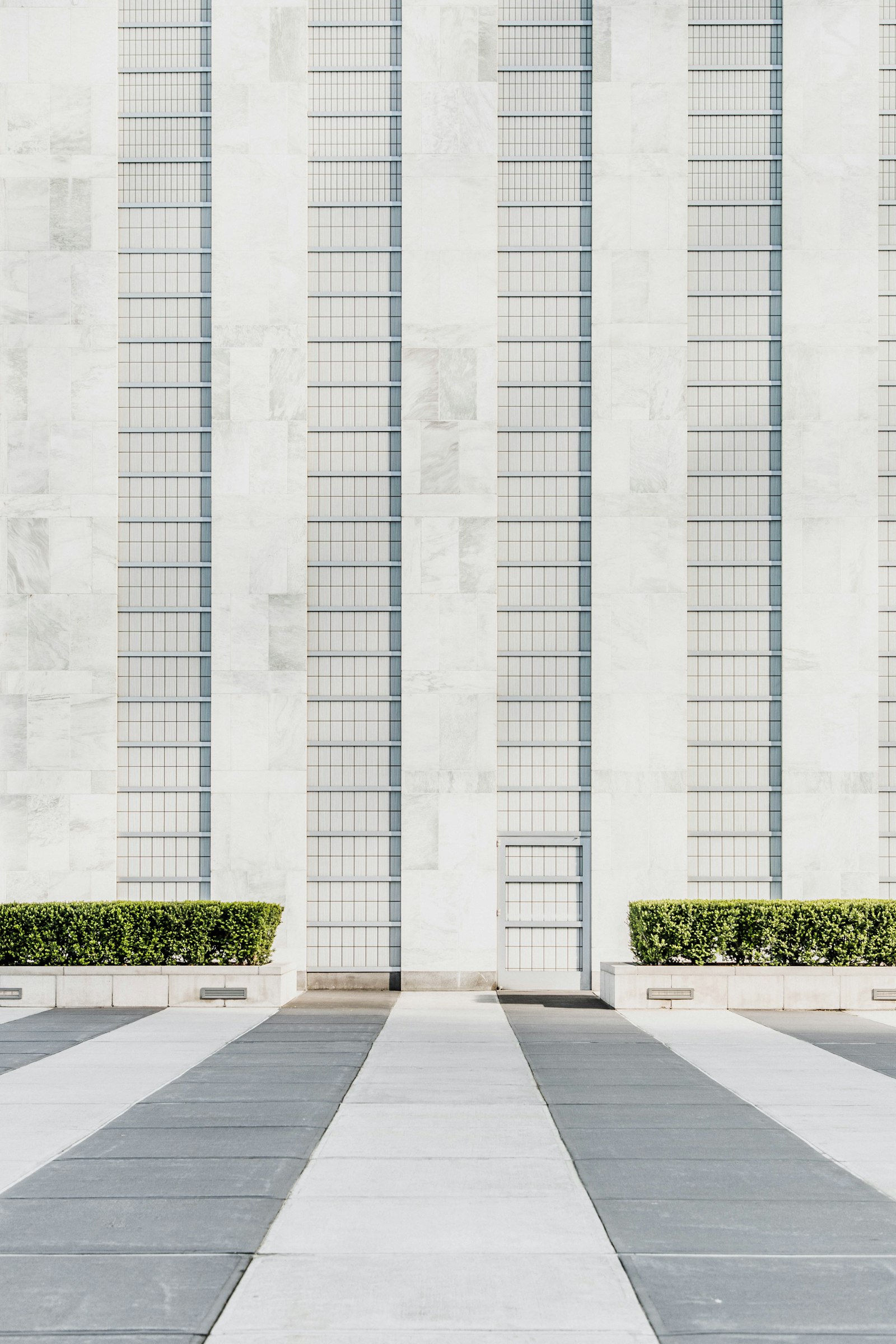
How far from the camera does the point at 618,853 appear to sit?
22344 millimetres

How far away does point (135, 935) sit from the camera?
1972 centimetres

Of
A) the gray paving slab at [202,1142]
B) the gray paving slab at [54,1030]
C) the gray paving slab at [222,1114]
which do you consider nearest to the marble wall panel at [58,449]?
the gray paving slab at [54,1030]

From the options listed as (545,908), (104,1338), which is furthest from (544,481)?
(104,1338)

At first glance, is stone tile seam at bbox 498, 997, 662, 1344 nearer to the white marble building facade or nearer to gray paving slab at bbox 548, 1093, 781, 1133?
gray paving slab at bbox 548, 1093, 781, 1133

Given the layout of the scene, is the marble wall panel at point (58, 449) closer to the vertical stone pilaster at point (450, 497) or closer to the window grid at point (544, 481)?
the vertical stone pilaster at point (450, 497)

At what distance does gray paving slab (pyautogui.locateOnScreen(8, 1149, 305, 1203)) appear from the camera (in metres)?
7.68

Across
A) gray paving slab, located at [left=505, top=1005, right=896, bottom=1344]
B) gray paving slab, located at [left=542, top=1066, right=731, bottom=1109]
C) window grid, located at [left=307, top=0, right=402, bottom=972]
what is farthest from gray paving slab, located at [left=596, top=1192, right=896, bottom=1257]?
window grid, located at [left=307, top=0, right=402, bottom=972]

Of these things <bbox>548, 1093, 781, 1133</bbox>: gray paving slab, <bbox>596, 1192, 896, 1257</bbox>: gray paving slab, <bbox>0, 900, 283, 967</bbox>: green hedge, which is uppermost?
<bbox>596, 1192, 896, 1257</bbox>: gray paving slab

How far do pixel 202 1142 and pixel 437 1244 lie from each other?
3221 millimetres

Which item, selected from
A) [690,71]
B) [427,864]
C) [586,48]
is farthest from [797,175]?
[427,864]

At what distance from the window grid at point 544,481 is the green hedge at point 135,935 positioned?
5.64 m

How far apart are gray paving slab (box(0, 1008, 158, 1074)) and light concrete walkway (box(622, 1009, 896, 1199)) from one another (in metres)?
8.14

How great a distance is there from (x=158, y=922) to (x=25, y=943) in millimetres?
2503

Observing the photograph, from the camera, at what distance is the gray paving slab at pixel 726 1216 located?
18.7ft
